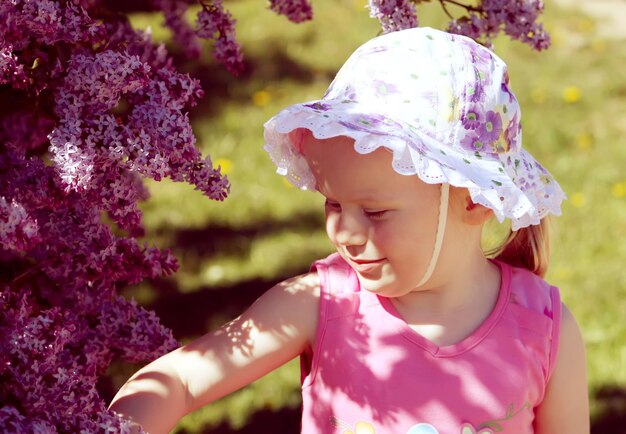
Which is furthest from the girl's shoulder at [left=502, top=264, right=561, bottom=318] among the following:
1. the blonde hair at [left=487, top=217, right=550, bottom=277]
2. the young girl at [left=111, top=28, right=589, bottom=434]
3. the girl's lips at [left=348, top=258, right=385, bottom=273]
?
the girl's lips at [left=348, top=258, right=385, bottom=273]

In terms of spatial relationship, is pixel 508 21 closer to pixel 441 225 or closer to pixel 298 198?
pixel 441 225

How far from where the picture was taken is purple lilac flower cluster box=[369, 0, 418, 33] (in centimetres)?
255

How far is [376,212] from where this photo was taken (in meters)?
2.20

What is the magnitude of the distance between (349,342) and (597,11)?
5.71m

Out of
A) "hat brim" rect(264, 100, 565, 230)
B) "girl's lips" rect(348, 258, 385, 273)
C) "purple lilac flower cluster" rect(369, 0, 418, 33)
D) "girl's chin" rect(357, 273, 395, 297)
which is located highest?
"purple lilac flower cluster" rect(369, 0, 418, 33)

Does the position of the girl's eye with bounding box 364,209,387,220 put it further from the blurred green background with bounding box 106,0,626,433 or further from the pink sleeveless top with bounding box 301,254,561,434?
the blurred green background with bounding box 106,0,626,433

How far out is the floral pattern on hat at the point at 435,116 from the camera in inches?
83.1

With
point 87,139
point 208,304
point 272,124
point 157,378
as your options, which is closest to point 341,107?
point 272,124

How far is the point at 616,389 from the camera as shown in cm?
374

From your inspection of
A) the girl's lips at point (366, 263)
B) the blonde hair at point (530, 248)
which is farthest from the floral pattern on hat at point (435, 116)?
the blonde hair at point (530, 248)

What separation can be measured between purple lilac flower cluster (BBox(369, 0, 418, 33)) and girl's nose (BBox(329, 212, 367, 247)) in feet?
2.12

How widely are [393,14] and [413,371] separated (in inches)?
37.2

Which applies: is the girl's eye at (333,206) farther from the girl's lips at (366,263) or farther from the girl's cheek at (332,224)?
the girl's lips at (366,263)

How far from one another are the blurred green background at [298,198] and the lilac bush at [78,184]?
1148 mm
